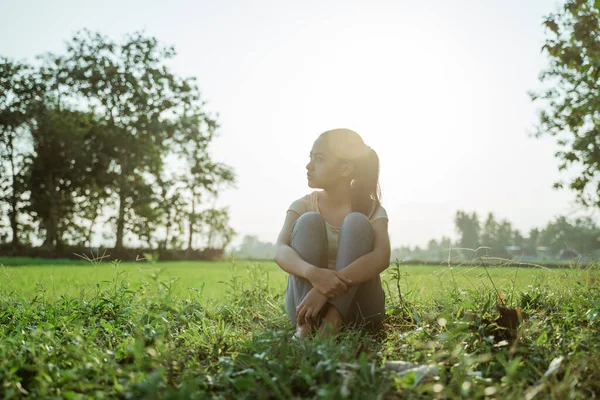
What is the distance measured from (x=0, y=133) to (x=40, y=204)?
5.43 metres

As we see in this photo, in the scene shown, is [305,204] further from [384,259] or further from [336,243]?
[384,259]

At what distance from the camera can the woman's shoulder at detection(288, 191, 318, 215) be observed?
3.95 meters

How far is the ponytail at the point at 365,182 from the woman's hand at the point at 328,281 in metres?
0.86

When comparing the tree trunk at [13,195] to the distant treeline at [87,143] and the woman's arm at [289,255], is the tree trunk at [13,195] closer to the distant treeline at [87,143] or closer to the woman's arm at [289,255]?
the distant treeline at [87,143]

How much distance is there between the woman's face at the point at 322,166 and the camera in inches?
148

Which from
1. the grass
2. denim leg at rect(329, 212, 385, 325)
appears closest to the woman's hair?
denim leg at rect(329, 212, 385, 325)

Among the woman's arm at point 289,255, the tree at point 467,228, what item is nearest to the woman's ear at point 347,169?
the woman's arm at point 289,255

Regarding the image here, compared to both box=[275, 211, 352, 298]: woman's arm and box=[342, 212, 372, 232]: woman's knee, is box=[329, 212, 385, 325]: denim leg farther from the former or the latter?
box=[275, 211, 352, 298]: woman's arm

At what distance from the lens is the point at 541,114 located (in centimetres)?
2397

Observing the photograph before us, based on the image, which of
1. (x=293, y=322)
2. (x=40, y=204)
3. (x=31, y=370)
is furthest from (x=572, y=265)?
(x=40, y=204)

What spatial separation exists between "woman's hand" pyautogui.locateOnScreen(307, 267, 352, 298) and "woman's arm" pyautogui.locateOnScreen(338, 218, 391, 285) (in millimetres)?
49

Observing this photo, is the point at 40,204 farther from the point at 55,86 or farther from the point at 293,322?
the point at 293,322

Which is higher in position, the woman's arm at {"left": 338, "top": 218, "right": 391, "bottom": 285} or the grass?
the woman's arm at {"left": 338, "top": 218, "right": 391, "bottom": 285}

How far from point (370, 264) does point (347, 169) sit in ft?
3.04
